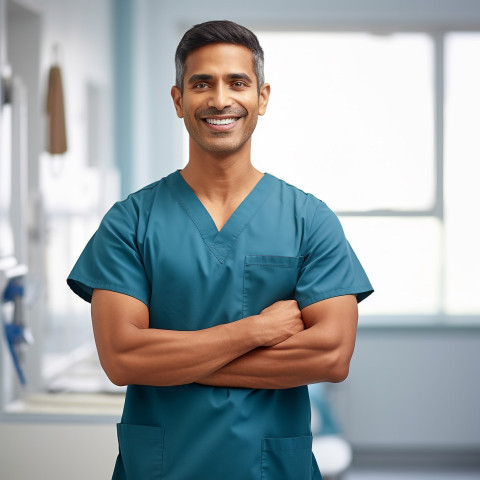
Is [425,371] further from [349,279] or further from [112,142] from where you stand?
[349,279]

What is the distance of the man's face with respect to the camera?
1.17 m

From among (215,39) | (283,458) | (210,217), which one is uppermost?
(215,39)

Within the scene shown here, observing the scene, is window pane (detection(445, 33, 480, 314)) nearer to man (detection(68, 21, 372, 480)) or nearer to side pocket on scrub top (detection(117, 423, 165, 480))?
man (detection(68, 21, 372, 480))

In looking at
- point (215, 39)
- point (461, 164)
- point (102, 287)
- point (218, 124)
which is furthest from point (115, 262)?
point (461, 164)

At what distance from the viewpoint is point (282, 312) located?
1.18 metres

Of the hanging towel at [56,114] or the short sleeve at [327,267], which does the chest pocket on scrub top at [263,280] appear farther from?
the hanging towel at [56,114]

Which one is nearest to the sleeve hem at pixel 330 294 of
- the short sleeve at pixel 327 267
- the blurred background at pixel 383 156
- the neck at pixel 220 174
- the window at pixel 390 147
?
the short sleeve at pixel 327 267

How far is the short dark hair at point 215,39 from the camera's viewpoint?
1170mm

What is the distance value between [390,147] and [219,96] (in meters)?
3.13

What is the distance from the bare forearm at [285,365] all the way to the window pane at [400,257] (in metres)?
3.00

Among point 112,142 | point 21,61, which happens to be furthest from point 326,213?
point 112,142

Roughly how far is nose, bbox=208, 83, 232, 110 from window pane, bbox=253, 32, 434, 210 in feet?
9.91

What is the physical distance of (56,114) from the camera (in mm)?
2547

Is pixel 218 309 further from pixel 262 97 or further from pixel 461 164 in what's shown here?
pixel 461 164
